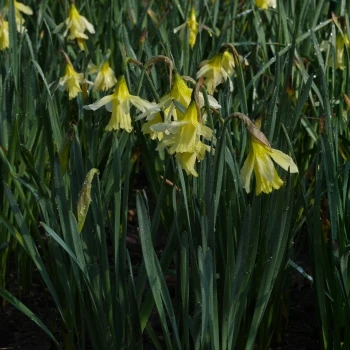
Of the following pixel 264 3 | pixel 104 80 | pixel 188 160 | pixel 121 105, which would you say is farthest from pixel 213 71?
pixel 264 3

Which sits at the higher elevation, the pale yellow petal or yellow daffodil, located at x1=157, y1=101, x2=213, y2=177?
yellow daffodil, located at x1=157, y1=101, x2=213, y2=177

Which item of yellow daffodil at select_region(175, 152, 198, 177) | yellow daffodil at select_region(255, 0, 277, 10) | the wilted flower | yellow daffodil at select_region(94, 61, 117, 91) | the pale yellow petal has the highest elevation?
yellow daffodil at select_region(255, 0, 277, 10)

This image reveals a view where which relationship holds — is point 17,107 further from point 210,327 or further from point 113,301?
point 210,327

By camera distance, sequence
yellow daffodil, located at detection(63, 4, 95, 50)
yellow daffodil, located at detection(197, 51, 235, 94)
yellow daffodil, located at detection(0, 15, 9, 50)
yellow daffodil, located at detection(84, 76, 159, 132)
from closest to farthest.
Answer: yellow daffodil, located at detection(84, 76, 159, 132) → yellow daffodil, located at detection(197, 51, 235, 94) → yellow daffodil, located at detection(0, 15, 9, 50) → yellow daffodil, located at detection(63, 4, 95, 50)

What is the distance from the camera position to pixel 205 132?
67.8 inches

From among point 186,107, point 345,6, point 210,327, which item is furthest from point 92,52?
point 210,327

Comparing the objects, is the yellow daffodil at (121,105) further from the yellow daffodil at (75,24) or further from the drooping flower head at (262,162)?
the yellow daffodil at (75,24)

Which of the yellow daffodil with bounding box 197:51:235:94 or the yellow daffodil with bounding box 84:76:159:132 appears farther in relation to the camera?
the yellow daffodil with bounding box 197:51:235:94

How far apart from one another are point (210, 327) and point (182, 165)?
0.36 meters

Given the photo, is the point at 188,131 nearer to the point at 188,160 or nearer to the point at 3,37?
the point at 188,160

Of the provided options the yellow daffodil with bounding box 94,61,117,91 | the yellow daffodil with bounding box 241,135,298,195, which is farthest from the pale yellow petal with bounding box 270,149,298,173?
the yellow daffodil with bounding box 94,61,117,91

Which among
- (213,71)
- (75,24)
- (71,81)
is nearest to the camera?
(213,71)

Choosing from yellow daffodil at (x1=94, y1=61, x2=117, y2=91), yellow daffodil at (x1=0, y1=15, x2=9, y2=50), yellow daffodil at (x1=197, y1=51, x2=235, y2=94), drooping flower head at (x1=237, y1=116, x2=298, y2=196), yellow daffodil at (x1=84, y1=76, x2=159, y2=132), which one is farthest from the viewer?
yellow daffodil at (x1=0, y1=15, x2=9, y2=50)

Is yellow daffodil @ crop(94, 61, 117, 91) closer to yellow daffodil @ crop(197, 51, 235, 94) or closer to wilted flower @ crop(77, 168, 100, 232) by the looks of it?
yellow daffodil @ crop(197, 51, 235, 94)
